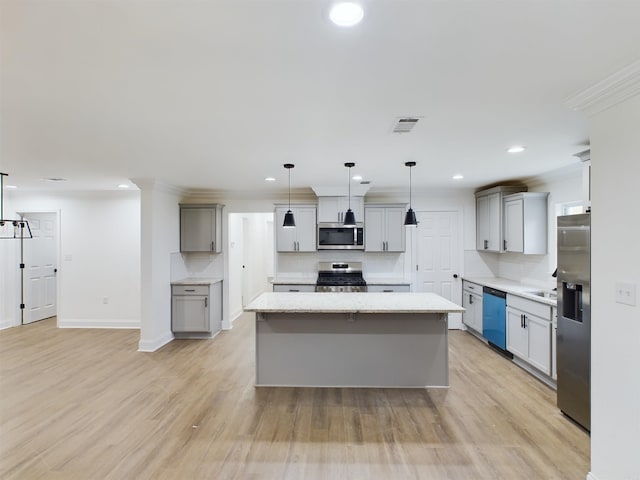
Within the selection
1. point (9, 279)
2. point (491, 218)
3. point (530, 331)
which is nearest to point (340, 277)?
point (491, 218)

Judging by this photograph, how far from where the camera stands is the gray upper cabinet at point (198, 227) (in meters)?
5.42

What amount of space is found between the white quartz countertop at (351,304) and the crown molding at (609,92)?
174 cm

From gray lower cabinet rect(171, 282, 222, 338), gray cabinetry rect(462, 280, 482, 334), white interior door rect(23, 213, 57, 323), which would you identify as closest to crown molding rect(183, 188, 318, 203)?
gray lower cabinet rect(171, 282, 222, 338)

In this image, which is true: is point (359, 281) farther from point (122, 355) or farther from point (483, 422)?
point (122, 355)

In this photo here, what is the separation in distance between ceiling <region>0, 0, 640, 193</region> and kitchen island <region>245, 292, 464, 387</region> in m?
1.67

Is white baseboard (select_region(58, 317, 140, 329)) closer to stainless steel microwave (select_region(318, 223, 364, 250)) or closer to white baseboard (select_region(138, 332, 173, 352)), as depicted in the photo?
white baseboard (select_region(138, 332, 173, 352))

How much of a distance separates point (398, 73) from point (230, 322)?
204 inches

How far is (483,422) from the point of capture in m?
2.72

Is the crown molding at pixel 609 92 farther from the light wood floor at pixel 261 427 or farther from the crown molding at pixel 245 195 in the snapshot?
the crown molding at pixel 245 195

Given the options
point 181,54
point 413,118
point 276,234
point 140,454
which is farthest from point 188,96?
point 276,234

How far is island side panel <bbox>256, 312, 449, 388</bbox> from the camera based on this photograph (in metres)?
3.35

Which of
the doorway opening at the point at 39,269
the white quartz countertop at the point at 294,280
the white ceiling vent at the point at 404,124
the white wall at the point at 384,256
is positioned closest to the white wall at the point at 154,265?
the white quartz countertop at the point at 294,280

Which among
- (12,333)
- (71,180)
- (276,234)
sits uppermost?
(71,180)

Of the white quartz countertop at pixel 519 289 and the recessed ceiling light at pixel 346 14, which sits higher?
the recessed ceiling light at pixel 346 14
